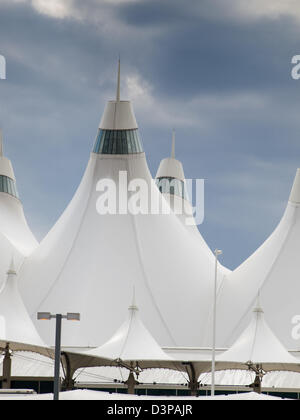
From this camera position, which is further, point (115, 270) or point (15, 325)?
point (115, 270)

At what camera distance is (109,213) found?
62781 millimetres

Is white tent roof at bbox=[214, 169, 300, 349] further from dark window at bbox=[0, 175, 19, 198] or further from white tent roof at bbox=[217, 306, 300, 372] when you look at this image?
dark window at bbox=[0, 175, 19, 198]

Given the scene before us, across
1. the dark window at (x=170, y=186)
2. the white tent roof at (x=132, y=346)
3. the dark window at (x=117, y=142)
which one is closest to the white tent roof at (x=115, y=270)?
the dark window at (x=117, y=142)

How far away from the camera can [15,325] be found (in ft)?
155

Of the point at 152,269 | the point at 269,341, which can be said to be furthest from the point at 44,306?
the point at 269,341

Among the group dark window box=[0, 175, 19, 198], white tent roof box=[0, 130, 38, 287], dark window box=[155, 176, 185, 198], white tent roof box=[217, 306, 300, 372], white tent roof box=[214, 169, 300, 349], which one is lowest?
white tent roof box=[217, 306, 300, 372]

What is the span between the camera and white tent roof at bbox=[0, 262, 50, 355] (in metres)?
46.1

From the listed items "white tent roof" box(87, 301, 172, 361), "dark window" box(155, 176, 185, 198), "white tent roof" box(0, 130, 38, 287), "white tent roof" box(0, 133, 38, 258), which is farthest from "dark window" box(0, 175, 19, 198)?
"white tent roof" box(87, 301, 172, 361)

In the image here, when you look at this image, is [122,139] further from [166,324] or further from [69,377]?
[69,377]

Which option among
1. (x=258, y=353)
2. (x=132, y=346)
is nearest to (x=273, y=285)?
(x=258, y=353)

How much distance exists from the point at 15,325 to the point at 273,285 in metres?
18.3

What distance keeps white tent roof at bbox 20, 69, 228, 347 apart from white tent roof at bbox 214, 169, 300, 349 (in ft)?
4.60

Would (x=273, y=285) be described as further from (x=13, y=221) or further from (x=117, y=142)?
(x=13, y=221)

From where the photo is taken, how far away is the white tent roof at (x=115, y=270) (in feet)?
194
